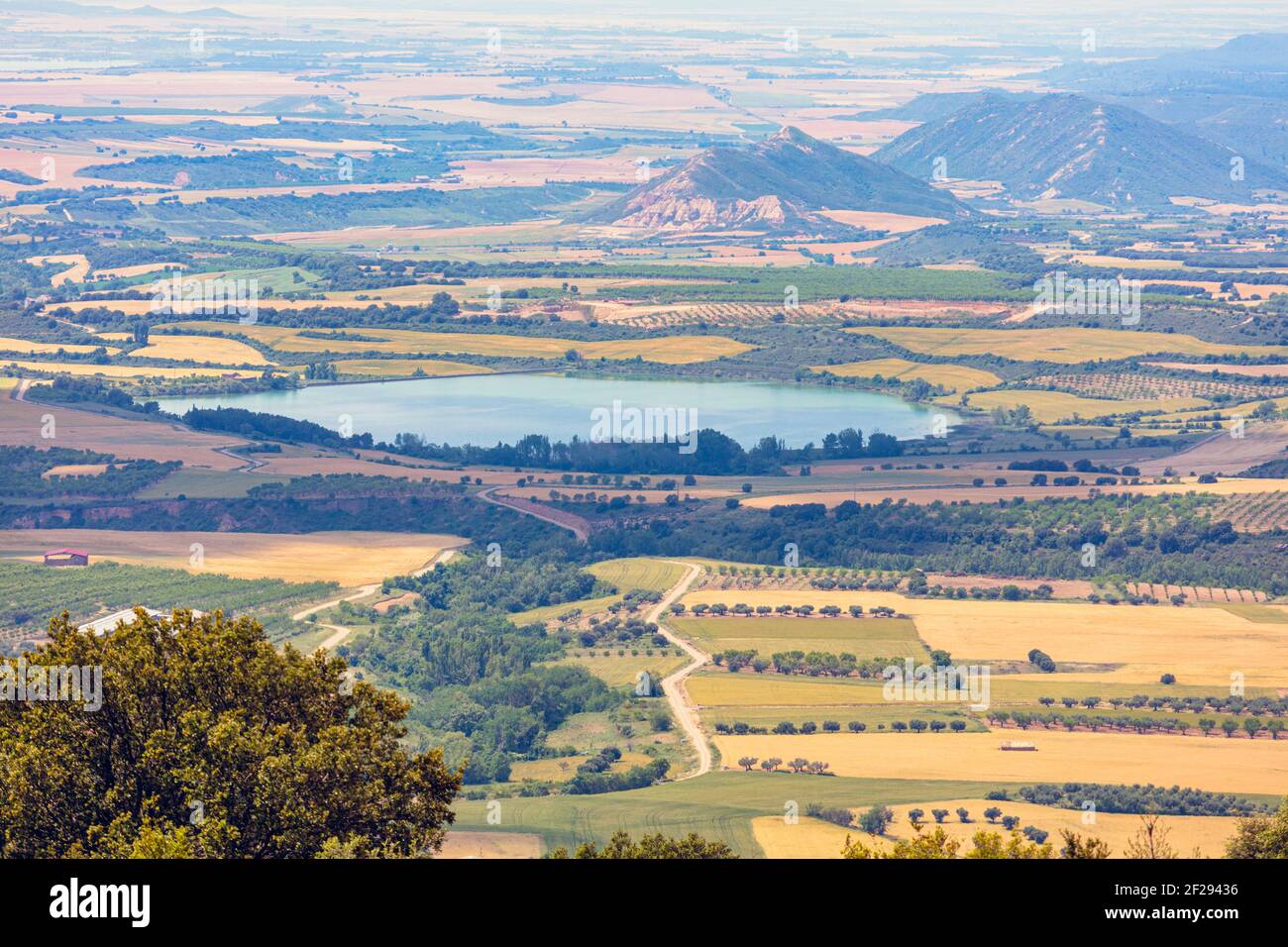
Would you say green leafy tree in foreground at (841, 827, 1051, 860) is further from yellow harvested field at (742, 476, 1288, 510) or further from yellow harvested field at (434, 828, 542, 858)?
yellow harvested field at (742, 476, 1288, 510)

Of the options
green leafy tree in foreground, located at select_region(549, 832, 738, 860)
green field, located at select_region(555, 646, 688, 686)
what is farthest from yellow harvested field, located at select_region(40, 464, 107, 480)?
green leafy tree in foreground, located at select_region(549, 832, 738, 860)

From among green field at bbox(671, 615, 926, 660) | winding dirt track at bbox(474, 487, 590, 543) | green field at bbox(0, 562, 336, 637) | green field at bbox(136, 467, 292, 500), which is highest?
green field at bbox(136, 467, 292, 500)

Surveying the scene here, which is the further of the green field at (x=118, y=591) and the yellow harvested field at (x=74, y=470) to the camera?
the yellow harvested field at (x=74, y=470)

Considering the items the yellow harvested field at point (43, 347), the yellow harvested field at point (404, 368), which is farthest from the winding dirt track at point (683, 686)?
the yellow harvested field at point (43, 347)

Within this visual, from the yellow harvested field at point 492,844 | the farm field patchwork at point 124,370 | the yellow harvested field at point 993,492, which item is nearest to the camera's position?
the yellow harvested field at point 492,844

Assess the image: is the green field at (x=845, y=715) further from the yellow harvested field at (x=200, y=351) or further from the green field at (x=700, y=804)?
the yellow harvested field at (x=200, y=351)

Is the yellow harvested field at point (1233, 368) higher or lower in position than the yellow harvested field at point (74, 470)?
higher

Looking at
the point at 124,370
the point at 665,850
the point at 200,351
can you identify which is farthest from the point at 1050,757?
the point at 200,351
